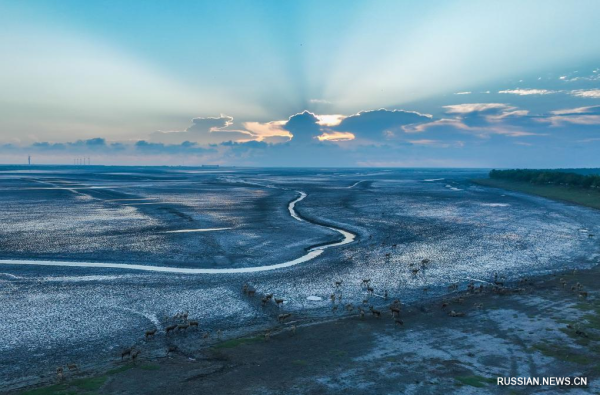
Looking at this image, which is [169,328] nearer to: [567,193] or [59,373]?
[59,373]

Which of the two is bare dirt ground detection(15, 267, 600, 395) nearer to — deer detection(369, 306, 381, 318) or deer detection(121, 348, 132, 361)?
deer detection(369, 306, 381, 318)

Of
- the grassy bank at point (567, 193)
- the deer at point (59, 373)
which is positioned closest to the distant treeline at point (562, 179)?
the grassy bank at point (567, 193)

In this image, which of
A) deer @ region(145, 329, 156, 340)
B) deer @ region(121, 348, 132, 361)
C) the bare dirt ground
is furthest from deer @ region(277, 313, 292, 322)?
deer @ region(121, 348, 132, 361)

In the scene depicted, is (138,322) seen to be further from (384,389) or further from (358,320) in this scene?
(384,389)

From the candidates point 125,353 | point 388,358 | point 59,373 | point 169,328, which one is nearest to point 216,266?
point 169,328

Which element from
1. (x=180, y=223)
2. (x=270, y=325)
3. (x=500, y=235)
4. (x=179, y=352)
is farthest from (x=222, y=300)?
(x=500, y=235)

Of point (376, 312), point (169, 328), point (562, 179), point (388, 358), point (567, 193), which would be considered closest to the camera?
point (388, 358)
